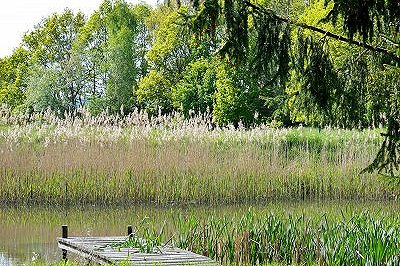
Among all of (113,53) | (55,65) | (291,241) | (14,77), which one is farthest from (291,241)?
(14,77)

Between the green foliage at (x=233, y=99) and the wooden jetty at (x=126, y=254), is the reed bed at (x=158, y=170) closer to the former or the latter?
the wooden jetty at (x=126, y=254)

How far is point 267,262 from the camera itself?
26.0 ft

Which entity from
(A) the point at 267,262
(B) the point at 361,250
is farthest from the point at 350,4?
(A) the point at 267,262

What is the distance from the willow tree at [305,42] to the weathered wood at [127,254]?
1.68 metres

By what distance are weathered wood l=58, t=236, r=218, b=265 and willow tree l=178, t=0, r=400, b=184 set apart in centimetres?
168

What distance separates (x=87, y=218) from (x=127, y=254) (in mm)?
6213

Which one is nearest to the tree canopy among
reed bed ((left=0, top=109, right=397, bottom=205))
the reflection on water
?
reed bed ((left=0, top=109, right=397, bottom=205))

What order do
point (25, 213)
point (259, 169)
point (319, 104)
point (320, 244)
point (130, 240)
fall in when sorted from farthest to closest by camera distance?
point (259, 169) → point (25, 213) → point (130, 240) → point (320, 244) → point (319, 104)

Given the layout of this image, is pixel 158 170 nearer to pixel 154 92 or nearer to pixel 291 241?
pixel 291 241

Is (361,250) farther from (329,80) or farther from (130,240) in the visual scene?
(130,240)

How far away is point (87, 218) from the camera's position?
45.3ft

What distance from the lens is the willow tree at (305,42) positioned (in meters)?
6.17

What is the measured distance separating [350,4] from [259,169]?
386 inches

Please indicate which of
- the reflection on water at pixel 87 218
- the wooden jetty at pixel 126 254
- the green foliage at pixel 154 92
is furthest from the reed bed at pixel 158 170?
the green foliage at pixel 154 92
